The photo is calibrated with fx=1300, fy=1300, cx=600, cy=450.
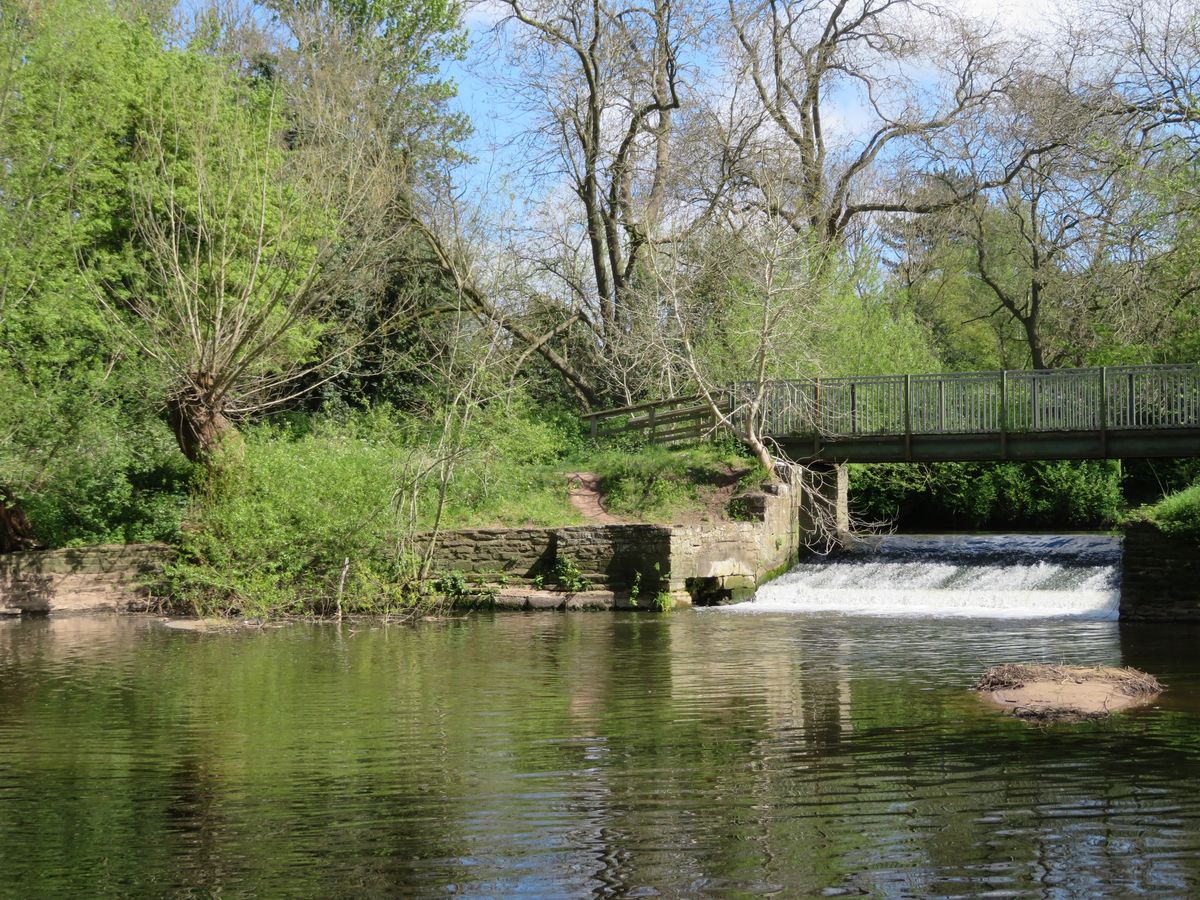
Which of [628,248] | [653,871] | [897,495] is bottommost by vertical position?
[653,871]

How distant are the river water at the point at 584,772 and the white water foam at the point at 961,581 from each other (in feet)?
15.1

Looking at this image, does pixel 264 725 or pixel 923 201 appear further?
pixel 923 201

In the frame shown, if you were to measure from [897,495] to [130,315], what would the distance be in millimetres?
18592

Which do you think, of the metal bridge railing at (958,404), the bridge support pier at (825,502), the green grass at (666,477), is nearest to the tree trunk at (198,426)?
the green grass at (666,477)

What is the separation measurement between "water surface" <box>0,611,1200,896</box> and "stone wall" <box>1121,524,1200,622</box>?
11.9 ft

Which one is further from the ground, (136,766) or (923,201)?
(923,201)

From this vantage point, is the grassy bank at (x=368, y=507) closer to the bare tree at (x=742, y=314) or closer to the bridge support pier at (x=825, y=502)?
the bare tree at (x=742, y=314)

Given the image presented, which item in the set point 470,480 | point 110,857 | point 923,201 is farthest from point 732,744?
point 923,201

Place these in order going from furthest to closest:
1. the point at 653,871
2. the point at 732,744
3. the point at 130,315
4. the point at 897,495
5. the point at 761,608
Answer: the point at 897,495
the point at 130,315
the point at 761,608
the point at 732,744
the point at 653,871

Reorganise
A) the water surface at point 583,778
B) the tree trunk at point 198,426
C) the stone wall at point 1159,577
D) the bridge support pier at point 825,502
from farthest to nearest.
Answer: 1. the bridge support pier at point 825,502
2. the tree trunk at point 198,426
3. the stone wall at point 1159,577
4. the water surface at point 583,778

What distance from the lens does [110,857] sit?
682cm

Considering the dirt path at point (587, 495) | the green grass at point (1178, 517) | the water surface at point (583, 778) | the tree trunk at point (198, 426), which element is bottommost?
the water surface at point (583, 778)

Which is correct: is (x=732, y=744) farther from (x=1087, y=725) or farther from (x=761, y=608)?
(x=761, y=608)

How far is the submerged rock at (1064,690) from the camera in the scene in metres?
10.8
